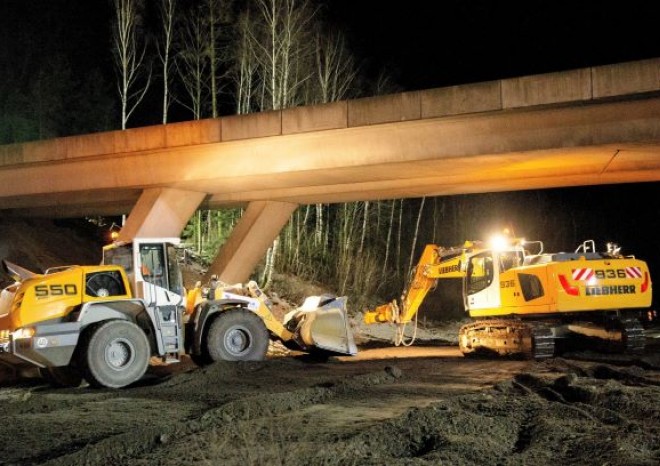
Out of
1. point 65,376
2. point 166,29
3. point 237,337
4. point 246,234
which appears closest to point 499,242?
point 237,337

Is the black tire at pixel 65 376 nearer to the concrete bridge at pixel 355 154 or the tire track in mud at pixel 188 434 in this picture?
the tire track in mud at pixel 188 434

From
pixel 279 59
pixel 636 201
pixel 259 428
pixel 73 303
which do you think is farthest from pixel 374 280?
pixel 636 201

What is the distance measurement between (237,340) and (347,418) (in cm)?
644

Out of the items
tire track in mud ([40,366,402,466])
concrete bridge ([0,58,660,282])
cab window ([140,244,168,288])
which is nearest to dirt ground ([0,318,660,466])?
tire track in mud ([40,366,402,466])

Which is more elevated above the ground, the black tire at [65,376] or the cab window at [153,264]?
the cab window at [153,264]

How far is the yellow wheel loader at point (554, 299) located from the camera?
16.6 m

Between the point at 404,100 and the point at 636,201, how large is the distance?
59.5 metres

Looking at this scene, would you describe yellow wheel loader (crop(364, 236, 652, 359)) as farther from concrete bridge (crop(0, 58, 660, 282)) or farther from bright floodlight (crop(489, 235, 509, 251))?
concrete bridge (crop(0, 58, 660, 282))

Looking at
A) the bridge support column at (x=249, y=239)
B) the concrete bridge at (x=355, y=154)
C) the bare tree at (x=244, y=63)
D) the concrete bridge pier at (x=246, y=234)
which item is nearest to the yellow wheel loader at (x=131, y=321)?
the concrete bridge at (x=355, y=154)

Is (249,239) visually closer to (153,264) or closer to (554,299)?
(153,264)

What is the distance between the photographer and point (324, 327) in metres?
17.1

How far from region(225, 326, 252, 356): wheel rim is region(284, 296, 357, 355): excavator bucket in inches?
61.1

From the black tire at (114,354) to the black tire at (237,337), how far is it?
1.84 meters

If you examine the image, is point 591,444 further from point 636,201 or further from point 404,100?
point 636,201
